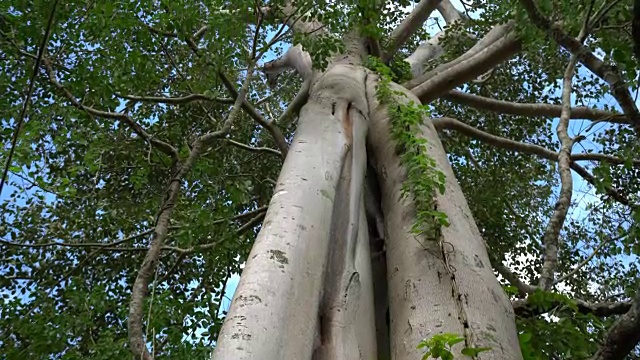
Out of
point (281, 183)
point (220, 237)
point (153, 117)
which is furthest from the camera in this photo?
point (153, 117)

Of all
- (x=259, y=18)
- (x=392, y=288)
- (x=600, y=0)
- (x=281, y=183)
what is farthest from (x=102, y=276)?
(x=600, y=0)

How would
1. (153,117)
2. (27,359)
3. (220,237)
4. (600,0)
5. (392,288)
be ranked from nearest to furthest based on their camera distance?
1. (392,288)
2. (600,0)
3. (27,359)
4. (220,237)
5. (153,117)

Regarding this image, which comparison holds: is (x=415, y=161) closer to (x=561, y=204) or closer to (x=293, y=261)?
(x=293, y=261)

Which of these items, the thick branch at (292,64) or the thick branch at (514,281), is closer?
the thick branch at (514,281)

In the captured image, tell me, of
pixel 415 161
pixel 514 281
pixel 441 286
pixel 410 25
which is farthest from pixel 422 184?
pixel 410 25

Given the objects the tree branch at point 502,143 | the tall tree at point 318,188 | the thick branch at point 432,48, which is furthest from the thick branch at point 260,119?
the thick branch at point 432,48

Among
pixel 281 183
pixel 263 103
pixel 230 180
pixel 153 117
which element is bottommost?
pixel 281 183

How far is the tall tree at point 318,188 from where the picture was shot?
2.03 metres

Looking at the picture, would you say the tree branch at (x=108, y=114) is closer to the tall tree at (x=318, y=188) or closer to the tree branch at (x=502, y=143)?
the tall tree at (x=318, y=188)

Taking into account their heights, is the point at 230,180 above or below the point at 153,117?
below

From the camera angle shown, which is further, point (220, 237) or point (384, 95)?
point (220, 237)

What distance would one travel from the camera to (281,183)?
254 cm

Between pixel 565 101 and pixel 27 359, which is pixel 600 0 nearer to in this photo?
pixel 565 101

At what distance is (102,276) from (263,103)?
2.32 metres
